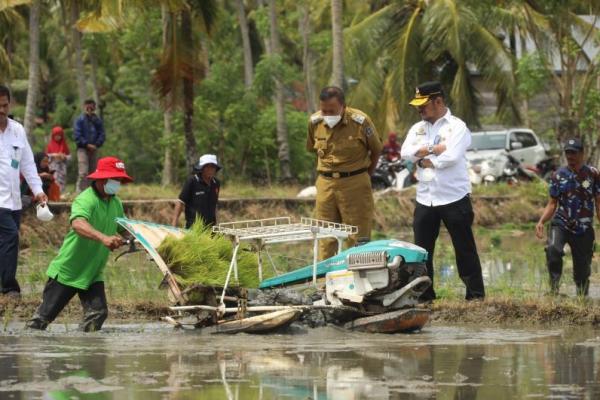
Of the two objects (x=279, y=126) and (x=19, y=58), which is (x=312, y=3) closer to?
(x=279, y=126)

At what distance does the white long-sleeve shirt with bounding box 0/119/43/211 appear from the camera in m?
12.4

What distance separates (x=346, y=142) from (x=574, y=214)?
2330mm

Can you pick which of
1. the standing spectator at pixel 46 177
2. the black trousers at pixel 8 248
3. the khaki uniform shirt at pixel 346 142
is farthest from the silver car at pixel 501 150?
the black trousers at pixel 8 248

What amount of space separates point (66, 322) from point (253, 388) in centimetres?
432

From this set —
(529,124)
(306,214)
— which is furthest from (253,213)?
(529,124)

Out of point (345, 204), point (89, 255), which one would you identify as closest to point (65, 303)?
point (89, 255)

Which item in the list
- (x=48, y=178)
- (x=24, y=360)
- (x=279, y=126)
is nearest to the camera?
(x=24, y=360)

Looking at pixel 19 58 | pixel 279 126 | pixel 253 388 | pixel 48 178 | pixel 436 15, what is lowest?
pixel 253 388

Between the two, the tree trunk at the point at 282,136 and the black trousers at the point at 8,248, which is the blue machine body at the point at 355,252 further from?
the tree trunk at the point at 282,136

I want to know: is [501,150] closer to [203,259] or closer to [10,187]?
[10,187]

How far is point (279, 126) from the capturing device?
33219 millimetres

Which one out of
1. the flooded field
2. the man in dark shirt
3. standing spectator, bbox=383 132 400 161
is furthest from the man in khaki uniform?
standing spectator, bbox=383 132 400 161

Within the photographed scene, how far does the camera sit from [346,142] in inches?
502

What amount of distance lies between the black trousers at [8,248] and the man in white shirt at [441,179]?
364cm
